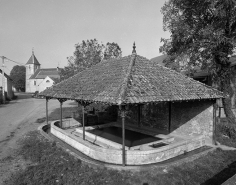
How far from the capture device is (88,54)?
2130 cm

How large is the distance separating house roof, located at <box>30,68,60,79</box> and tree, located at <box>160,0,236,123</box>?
61632 millimetres

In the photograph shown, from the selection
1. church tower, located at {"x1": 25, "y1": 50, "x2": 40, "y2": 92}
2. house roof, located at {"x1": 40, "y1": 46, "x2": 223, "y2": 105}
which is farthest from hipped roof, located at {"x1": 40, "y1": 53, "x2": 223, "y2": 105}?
church tower, located at {"x1": 25, "y1": 50, "x2": 40, "y2": 92}

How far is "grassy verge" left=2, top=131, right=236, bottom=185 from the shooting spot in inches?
236

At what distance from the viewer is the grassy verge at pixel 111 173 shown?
236 inches

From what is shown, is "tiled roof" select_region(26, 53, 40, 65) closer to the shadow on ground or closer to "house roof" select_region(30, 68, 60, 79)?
"house roof" select_region(30, 68, 60, 79)

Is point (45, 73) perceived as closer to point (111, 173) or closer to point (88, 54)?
point (88, 54)

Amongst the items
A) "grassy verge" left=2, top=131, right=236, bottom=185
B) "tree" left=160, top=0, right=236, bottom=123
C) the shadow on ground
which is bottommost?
the shadow on ground

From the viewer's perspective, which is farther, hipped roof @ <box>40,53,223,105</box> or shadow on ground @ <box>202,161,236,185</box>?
hipped roof @ <box>40,53,223,105</box>

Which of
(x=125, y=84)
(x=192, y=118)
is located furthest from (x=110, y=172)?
(x=192, y=118)

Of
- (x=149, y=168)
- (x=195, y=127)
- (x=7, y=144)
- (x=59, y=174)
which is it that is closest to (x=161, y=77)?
(x=195, y=127)

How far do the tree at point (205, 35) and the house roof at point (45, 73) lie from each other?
61.6m

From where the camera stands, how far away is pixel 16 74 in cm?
8388

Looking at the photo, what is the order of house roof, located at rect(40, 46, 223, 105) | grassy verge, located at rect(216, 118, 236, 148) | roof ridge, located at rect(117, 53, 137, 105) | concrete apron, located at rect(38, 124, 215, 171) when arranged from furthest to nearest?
grassy verge, located at rect(216, 118, 236, 148) < house roof, located at rect(40, 46, 223, 105) < concrete apron, located at rect(38, 124, 215, 171) < roof ridge, located at rect(117, 53, 137, 105)

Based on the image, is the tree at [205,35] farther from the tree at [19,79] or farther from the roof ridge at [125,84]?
the tree at [19,79]
